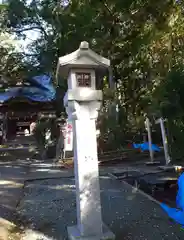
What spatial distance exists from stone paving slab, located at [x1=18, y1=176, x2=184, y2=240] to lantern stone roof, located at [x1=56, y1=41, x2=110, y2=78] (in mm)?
2196

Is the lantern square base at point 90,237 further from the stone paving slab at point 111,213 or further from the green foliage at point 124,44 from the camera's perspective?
the green foliage at point 124,44

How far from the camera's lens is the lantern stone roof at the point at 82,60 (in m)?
3.33

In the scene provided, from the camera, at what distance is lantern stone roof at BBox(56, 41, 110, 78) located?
10.9ft

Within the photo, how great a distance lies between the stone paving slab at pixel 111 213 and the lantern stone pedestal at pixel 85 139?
1.47 ft

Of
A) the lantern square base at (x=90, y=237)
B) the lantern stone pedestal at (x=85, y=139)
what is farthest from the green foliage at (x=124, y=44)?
the lantern square base at (x=90, y=237)

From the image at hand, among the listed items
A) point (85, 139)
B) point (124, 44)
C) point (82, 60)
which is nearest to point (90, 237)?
point (85, 139)

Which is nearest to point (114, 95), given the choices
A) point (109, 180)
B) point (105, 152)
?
point (105, 152)

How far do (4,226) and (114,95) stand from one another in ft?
23.6

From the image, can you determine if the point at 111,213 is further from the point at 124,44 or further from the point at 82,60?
the point at 124,44

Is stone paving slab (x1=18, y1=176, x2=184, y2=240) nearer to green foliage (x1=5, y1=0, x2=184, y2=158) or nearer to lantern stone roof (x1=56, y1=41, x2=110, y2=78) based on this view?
green foliage (x1=5, y1=0, x2=184, y2=158)

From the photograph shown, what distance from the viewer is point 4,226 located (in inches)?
157

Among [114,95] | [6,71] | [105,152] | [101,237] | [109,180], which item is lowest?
[101,237]

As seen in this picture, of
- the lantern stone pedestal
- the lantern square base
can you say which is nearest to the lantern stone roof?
the lantern stone pedestal

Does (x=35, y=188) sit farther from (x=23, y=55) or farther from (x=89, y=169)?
(x=23, y=55)
